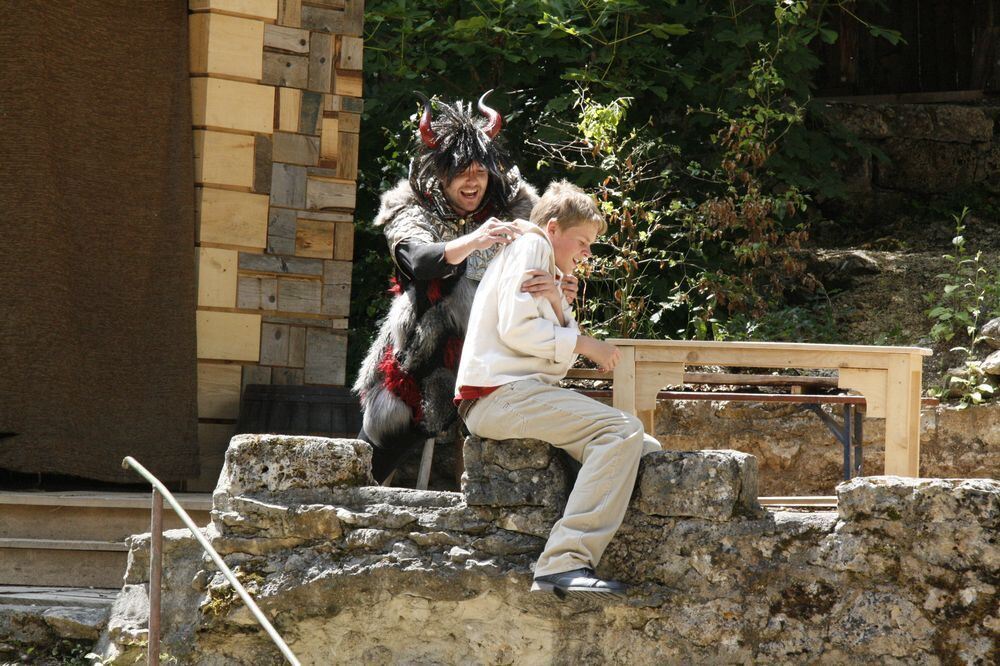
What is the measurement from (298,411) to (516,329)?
2.06m

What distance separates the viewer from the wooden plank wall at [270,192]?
17.1 ft

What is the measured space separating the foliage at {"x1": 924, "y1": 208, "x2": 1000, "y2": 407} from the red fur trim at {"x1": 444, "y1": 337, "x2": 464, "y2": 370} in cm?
313

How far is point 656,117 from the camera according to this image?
7488mm

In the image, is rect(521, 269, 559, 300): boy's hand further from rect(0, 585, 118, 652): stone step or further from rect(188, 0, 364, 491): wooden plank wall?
rect(188, 0, 364, 491): wooden plank wall

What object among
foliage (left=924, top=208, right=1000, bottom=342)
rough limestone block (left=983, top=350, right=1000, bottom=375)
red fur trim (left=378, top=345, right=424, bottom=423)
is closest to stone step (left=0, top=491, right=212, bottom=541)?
red fur trim (left=378, top=345, right=424, bottom=423)

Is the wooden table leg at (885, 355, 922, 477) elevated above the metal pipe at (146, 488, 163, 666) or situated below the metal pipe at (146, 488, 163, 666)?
above

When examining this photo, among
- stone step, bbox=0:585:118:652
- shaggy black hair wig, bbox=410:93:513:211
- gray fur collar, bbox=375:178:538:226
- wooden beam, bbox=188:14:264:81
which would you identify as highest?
wooden beam, bbox=188:14:264:81

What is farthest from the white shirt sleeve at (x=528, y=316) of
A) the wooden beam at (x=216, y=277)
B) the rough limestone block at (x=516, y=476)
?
the wooden beam at (x=216, y=277)

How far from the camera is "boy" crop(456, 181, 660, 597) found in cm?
320

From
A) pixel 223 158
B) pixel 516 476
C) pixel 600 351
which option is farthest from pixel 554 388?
pixel 223 158

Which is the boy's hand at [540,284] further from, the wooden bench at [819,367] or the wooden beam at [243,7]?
the wooden beam at [243,7]

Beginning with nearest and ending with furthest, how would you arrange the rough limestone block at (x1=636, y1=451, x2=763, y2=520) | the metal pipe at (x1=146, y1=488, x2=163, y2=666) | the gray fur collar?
1. the metal pipe at (x1=146, y1=488, x2=163, y2=666)
2. the rough limestone block at (x1=636, y1=451, x2=763, y2=520)
3. the gray fur collar

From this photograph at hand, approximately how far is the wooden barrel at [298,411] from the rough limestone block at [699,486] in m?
2.07

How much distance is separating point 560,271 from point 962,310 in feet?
13.6
